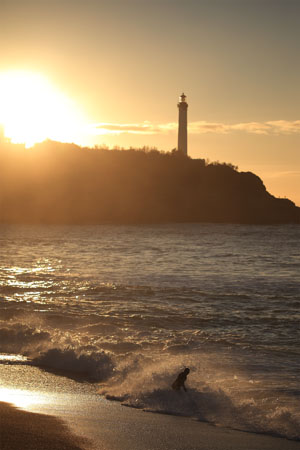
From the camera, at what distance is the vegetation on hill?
90.9 m

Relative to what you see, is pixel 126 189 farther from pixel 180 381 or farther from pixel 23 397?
pixel 23 397

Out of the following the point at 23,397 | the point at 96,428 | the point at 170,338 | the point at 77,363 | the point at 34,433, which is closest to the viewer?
the point at 34,433

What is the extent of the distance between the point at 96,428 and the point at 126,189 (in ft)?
300

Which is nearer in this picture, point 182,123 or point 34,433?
point 34,433

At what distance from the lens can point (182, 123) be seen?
82.2m

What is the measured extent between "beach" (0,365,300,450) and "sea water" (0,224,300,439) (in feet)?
1.14

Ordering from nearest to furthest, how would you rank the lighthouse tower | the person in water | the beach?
the beach, the person in water, the lighthouse tower

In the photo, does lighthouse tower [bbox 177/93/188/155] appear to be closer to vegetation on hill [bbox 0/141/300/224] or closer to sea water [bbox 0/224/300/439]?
vegetation on hill [bbox 0/141/300/224]

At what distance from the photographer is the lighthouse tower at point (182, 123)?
80.8m

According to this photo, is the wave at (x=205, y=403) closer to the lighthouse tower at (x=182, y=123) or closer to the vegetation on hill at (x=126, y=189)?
the lighthouse tower at (x=182, y=123)

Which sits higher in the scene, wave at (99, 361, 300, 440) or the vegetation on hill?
the vegetation on hill

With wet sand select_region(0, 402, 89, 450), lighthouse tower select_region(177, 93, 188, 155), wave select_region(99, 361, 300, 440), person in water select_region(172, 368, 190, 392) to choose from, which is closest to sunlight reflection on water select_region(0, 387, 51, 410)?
wet sand select_region(0, 402, 89, 450)

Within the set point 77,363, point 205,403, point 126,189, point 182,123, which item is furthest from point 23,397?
point 126,189

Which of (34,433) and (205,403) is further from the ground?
(34,433)
